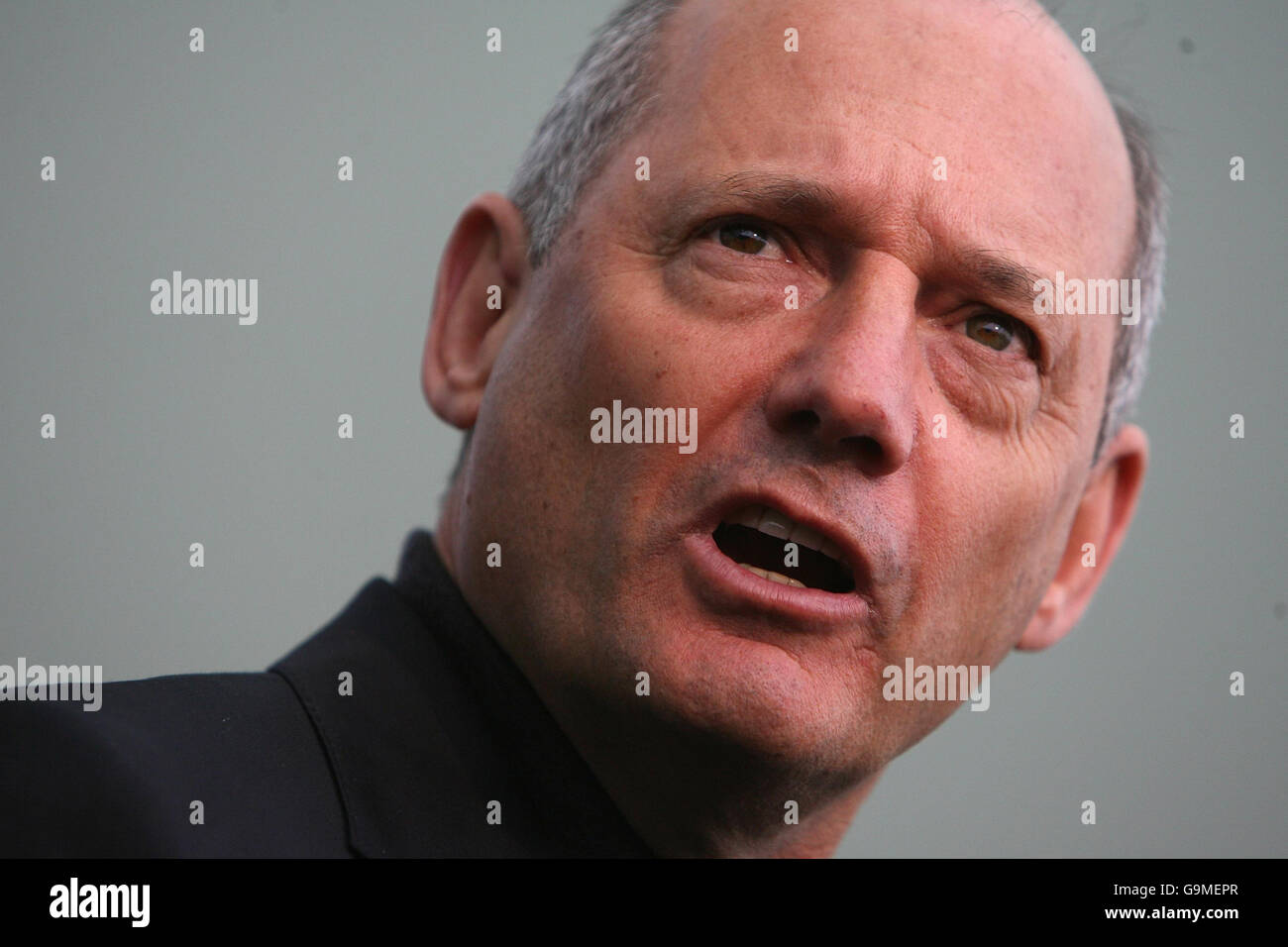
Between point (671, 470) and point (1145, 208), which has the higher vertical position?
point (1145, 208)

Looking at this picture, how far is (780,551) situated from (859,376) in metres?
0.21

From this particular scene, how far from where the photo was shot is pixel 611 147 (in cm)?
180

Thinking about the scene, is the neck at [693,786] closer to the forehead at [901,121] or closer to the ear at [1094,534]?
the ear at [1094,534]

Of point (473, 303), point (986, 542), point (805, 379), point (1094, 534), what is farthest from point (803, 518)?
point (1094, 534)

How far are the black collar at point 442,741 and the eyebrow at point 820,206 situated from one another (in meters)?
0.58

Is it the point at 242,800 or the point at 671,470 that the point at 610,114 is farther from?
the point at 242,800

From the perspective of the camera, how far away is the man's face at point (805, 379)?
151 cm
